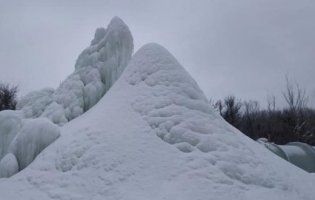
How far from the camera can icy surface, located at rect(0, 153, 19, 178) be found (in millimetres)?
6983

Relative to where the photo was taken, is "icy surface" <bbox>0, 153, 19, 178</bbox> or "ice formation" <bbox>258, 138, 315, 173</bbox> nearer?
"icy surface" <bbox>0, 153, 19, 178</bbox>

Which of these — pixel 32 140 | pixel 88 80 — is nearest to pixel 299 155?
pixel 88 80

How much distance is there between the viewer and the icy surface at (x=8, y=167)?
698 cm

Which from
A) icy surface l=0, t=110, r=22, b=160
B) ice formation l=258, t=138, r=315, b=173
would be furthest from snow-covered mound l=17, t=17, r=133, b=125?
ice formation l=258, t=138, r=315, b=173

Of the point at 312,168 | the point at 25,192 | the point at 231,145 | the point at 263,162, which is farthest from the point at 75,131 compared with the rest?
the point at 312,168

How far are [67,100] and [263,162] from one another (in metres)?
4.36

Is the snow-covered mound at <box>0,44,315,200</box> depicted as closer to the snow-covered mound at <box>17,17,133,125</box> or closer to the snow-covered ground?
the snow-covered ground

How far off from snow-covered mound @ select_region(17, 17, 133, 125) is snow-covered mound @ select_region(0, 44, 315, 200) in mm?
1196

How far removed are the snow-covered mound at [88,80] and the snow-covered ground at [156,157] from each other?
4.53ft

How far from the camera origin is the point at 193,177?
572 centimetres

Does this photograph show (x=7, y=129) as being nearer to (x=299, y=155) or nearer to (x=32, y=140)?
(x=32, y=140)

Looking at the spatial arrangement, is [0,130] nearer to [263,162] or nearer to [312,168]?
[263,162]

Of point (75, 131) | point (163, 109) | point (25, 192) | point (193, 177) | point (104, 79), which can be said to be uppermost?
point (104, 79)

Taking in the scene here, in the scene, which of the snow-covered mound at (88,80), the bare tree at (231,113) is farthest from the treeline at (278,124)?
the snow-covered mound at (88,80)
